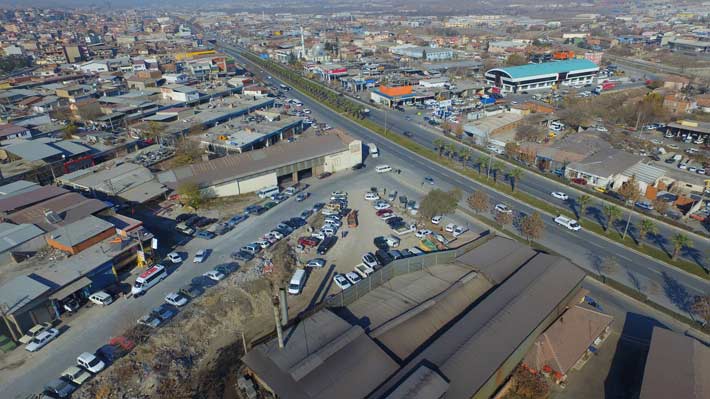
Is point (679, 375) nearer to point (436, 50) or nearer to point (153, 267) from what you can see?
point (153, 267)

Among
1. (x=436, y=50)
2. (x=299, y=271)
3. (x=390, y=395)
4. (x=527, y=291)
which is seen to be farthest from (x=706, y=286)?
(x=436, y=50)

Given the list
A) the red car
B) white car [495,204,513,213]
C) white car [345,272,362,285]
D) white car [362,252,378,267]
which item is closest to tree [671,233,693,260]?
white car [495,204,513,213]

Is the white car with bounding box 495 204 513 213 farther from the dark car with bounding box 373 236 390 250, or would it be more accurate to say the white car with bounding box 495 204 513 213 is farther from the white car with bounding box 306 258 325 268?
the white car with bounding box 306 258 325 268

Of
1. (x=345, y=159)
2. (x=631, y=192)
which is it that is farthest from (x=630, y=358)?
(x=345, y=159)

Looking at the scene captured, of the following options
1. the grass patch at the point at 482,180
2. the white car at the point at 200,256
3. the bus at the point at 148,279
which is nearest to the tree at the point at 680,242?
the grass patch at the point at 482,180

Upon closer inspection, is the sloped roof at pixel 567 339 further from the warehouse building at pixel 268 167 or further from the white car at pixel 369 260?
the warehouse building at pixel 268 167
